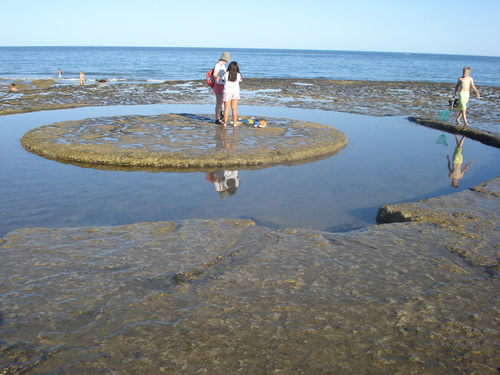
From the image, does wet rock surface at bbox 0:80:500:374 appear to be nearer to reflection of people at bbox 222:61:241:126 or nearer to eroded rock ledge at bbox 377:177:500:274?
eroded rock ledge at bbox 377:177:500:274

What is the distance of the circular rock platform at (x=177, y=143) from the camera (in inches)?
362

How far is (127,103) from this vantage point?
2106 cm

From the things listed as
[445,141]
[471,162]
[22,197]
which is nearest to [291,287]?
[22,197]

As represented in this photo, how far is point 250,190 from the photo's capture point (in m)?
7.62

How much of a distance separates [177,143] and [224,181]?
9.34ft

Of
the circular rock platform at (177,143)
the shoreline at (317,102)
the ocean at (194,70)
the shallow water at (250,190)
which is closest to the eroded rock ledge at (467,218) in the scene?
the shallow water at (250,190)

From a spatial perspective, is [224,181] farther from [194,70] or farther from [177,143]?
[194,70]

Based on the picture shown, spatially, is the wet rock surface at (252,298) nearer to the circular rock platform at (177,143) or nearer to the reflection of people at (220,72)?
the circular rock platform at (177,143)

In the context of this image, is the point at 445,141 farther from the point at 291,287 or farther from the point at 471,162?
the point at 291,287

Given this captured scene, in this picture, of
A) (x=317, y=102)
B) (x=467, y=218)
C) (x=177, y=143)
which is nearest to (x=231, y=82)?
(x=177, y=143)

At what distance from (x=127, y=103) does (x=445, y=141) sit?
15.3m


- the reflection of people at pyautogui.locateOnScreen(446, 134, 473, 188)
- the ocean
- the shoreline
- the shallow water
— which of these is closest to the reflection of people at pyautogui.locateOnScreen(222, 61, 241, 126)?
the shallow water

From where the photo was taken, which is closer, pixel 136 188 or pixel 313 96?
pixel 136 188

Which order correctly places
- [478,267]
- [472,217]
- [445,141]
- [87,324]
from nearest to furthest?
[87,324] → [478,267] → [472,217] → [445,141]
